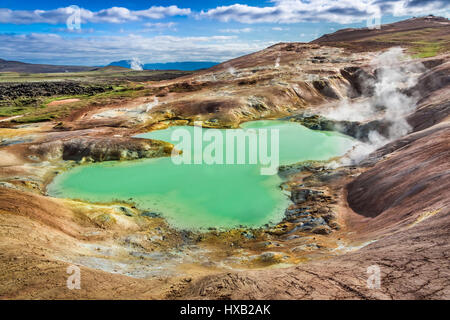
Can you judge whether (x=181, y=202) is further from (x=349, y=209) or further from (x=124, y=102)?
(x=124, y=102)

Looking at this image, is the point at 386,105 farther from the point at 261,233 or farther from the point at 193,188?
the point at 261,233

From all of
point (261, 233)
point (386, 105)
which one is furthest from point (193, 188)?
point (386, 105)

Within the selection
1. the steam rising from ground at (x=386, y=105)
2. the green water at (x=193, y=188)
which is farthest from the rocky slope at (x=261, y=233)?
the green water at (x=193, y=188)

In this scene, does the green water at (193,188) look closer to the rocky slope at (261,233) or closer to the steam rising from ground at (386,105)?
the rocky slope at (261,233)

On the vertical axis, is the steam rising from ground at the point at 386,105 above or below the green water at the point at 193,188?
above

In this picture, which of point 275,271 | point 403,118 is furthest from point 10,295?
point 403,118

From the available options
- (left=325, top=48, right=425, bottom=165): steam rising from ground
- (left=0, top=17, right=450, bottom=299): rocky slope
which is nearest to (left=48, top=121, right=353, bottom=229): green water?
(left=0, top=17, right=450, bottom=299): rocky slope
